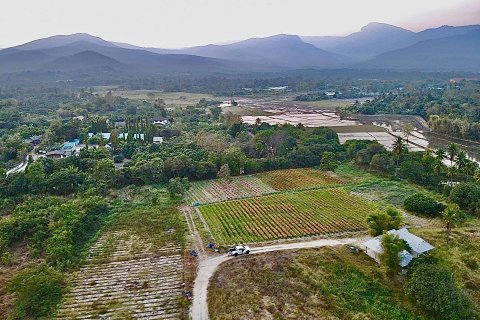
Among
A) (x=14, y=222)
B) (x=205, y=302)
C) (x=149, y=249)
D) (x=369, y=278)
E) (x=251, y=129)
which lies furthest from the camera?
(x=251, y=129)

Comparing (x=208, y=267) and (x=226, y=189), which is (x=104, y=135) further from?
(x=208, y=267)

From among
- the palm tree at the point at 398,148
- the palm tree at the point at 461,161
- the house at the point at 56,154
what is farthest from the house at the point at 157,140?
the palm tree at the point at 461,161

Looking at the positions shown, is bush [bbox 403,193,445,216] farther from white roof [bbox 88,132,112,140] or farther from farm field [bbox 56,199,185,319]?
white roof [bbox 88,132,112,140]

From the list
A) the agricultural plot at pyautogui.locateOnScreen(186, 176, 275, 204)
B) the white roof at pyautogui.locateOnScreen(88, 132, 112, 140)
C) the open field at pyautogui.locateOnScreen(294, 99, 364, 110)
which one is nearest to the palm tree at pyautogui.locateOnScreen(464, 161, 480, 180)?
the agricultural plot at pyautogui.locateOnScreen(186, 176, 275, 204)

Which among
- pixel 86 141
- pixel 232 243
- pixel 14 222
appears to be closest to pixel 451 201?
pixel 232 243

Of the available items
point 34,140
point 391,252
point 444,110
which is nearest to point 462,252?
point 391,252

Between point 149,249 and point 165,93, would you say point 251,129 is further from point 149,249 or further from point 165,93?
point 165,93

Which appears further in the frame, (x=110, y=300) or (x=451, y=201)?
(x=451, y=201)
